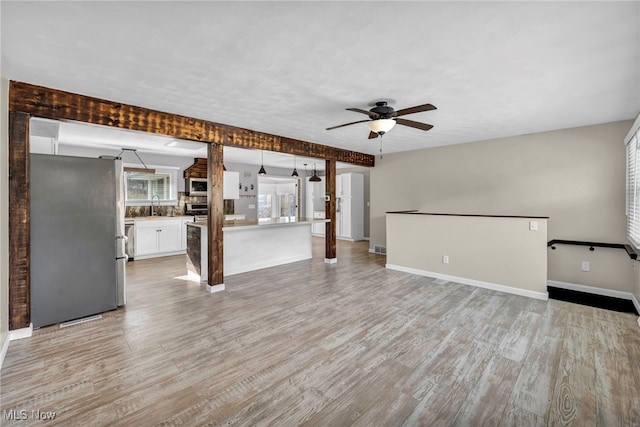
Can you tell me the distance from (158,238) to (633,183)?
315 inches

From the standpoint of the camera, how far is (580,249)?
4328 mm

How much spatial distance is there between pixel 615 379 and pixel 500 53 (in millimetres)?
2541

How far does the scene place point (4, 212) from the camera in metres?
2.52

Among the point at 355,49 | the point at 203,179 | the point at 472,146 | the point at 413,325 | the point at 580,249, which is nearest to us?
the point at 355,49

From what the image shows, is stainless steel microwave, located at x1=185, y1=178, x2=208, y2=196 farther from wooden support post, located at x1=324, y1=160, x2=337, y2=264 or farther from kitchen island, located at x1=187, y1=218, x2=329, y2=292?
wooden support post, located at x1=324, y1=160, x2=337, y2=264

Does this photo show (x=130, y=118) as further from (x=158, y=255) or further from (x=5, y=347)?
(x=158, y=255)

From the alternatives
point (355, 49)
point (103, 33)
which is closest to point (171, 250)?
point (103, 33)

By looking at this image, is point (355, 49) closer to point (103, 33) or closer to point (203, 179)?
point (103, 33)

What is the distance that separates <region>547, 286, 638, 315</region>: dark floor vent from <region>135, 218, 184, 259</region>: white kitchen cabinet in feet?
23.3

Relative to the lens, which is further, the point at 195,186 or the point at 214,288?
the point at 195,186

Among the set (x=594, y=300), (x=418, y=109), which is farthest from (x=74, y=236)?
(x=594, y=300)

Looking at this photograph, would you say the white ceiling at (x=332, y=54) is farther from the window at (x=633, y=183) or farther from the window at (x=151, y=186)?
the window at (x=151, y=186)

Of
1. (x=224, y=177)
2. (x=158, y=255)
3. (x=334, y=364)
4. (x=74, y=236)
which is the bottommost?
(x=334, y=364)

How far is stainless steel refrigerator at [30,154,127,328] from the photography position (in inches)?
114
